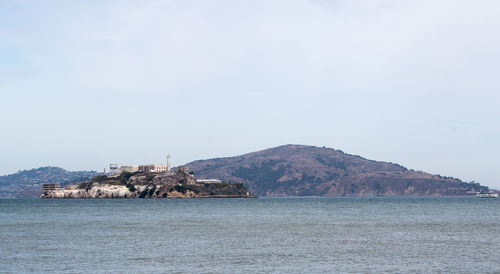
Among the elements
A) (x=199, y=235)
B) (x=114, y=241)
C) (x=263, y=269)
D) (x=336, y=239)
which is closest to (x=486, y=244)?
(x=336, y=239)

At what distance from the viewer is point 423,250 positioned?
6306cm

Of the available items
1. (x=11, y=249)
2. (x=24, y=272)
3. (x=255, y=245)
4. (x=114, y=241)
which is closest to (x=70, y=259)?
(x=24, y=272)

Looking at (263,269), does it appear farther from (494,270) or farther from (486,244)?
(486,244)

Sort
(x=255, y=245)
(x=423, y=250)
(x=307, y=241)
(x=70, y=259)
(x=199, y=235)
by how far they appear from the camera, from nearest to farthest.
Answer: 1. (x=70, y=259)
2. (x=423, y=250)
3. (x=255, y=245)
4. (x=307, y=241)
5. (x=199, y=235)

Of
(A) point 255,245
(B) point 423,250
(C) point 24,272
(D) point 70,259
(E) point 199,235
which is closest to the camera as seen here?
(C) point 24,272

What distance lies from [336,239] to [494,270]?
28.2 m

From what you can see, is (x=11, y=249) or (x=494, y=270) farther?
(x=11, y=249)

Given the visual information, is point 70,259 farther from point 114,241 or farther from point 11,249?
point 114,241

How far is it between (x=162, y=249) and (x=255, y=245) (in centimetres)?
1149

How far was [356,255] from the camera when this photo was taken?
58844mm

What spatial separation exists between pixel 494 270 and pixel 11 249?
50.8 m

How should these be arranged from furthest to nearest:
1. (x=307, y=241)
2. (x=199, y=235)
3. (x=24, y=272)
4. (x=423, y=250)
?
(x=199, y=235)
(x=307, y=241)
(x=423, y=250)
(x=24, y=272)

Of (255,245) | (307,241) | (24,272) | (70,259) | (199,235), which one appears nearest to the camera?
(24,272)

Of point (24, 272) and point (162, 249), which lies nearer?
point (24, 272)
